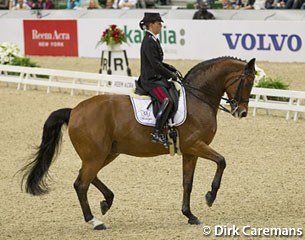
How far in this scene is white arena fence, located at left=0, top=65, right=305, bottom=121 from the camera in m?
16.1

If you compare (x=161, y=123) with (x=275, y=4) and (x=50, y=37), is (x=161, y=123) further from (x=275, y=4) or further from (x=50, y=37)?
(x=50, y=37)

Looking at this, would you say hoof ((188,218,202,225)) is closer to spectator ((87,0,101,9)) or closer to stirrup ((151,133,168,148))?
stirrup ((151,133,168,148))

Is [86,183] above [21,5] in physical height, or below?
above

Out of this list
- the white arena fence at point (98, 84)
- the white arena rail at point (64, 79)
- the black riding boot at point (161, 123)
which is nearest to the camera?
the black riding boot at point (161, 123)

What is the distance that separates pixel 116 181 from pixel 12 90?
33.5 ft

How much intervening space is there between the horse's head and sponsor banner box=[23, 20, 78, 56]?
55.5 ft

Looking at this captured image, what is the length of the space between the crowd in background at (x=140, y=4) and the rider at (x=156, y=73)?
13.9 metres

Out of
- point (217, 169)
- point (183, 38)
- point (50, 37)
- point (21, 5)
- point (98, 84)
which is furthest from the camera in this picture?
point (21, 5)

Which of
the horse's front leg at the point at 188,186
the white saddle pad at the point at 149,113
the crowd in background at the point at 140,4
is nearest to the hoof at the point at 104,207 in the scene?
the horse's front leg at the point at 188,186

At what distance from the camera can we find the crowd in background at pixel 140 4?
22.8 m

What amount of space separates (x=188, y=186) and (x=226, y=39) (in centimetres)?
1330

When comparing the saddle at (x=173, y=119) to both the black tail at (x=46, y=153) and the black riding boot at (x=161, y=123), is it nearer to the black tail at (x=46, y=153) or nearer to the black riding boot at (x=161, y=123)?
the black riding boot at (x=161, y=123)

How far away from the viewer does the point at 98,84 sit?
19469 mm

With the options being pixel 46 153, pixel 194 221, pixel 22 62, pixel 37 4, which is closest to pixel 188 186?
pixel 194 221
